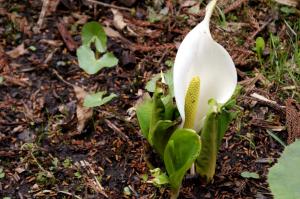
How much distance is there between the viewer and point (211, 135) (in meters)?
1.53

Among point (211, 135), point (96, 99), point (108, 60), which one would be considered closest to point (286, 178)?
point (211, 135)

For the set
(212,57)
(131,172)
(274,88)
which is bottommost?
(131,172)

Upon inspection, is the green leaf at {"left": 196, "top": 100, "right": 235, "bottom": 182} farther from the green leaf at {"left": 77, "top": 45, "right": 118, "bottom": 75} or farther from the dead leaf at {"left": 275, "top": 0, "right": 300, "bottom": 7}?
the dead leaf at {"left": 275, "top": 0, "right": 300, "bottom": 7}

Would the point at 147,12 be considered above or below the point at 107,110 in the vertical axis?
above

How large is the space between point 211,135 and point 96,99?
45cm

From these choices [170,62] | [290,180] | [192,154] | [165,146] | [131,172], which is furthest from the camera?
[170,62]

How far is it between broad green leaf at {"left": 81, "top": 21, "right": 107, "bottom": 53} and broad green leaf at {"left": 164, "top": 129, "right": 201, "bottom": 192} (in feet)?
2.17

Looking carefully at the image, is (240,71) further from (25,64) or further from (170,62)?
(25,64)

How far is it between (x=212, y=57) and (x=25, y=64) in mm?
832

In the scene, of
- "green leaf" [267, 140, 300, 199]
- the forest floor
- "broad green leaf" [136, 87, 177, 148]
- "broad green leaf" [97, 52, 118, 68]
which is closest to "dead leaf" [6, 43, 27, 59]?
the forest floor

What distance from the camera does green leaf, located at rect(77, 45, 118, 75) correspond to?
6.36 feet

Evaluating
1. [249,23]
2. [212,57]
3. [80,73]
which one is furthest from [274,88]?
[80,73]

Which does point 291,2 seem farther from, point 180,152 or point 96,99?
point 180,152

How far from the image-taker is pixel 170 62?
2088 millimetres
